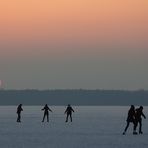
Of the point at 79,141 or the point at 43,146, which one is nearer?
the point at 43,146

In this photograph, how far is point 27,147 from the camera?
19.4 metres

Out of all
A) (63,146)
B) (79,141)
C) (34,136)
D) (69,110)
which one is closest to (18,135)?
(34,136)

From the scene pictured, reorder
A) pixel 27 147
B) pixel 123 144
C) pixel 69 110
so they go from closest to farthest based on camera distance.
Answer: pixel 27 147
pixel 123 144
pixel 69 110

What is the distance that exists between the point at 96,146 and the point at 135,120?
633 cm

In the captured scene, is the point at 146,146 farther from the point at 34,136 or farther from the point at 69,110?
the point at 69,110

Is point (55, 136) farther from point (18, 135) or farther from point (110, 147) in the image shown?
point (110, 147)

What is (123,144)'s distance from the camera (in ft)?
67.7

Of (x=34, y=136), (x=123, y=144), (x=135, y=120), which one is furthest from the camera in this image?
(x=135, y=120)

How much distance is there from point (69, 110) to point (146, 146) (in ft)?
54.9

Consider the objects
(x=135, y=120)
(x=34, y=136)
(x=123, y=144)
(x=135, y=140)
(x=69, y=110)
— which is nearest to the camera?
(x=123, y=144)

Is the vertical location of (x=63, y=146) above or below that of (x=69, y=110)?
below

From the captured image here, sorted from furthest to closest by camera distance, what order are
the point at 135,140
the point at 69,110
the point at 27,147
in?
the point at 69,110
the point at 135,140
the point at 27,147

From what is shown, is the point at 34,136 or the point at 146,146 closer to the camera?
the point at 146,146

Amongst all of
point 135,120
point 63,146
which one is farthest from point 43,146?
point 135,120
